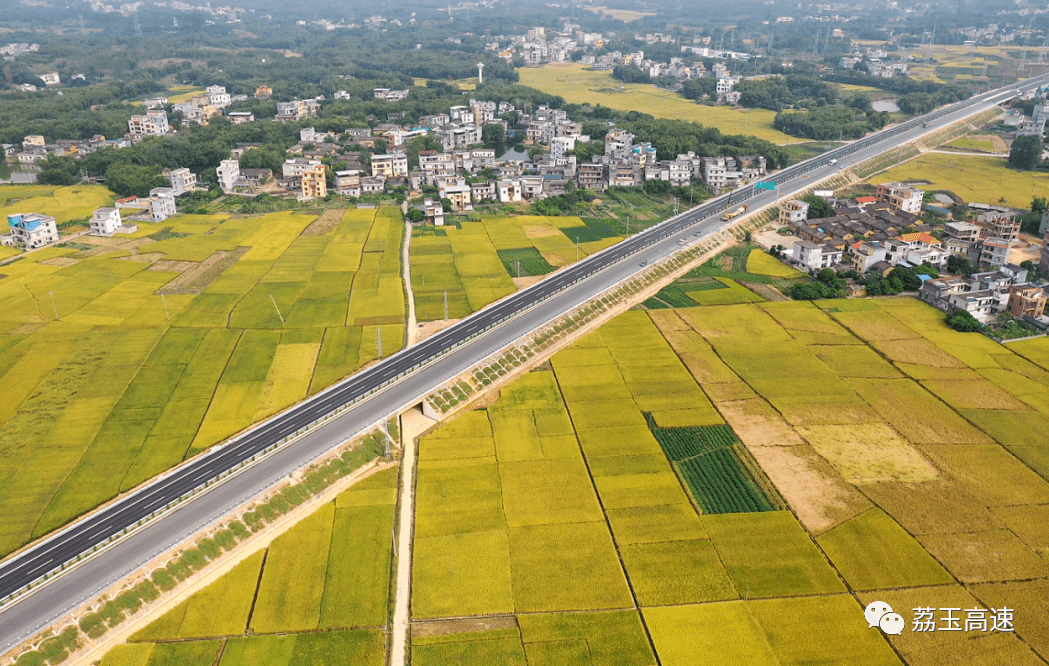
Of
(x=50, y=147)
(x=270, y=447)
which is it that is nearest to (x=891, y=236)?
(x=270, y=447)

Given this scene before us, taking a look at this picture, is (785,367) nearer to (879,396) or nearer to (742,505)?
(879,396)

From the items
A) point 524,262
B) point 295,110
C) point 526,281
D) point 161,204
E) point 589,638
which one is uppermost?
point 295,110

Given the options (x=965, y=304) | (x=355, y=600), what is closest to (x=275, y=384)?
(x=355, y=600)

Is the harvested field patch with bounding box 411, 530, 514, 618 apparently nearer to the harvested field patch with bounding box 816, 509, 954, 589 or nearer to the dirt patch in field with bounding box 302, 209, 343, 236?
the harvested field patch with bounding box 816, 509, 954, 589

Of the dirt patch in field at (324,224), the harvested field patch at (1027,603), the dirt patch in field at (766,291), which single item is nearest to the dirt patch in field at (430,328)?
the dirt patch in field at (766,291)

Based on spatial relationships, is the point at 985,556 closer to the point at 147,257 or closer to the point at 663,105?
the point at 147,257

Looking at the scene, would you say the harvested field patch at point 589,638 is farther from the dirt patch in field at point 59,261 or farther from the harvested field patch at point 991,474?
the dirt patch in field at point 59,261
